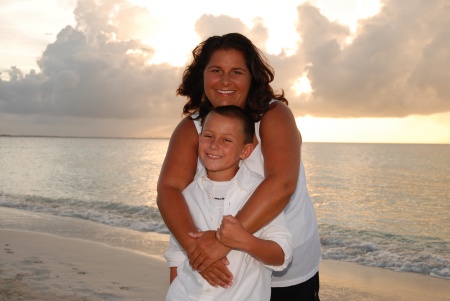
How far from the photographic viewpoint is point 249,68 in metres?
2.94

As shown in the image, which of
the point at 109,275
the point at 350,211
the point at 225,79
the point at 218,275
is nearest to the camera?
the point at 218,275

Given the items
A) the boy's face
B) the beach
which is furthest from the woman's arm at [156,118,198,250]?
the beach

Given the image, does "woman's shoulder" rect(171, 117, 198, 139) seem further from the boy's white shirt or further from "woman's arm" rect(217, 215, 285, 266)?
"woman's arm" rect(217, 215, 285, 266)

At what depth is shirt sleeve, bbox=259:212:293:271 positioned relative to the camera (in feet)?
8.33

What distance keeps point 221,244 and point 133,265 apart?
696 centimetres

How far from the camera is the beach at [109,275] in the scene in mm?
7043

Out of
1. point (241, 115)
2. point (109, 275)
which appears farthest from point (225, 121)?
point (109, 275)

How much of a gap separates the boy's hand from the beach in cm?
483

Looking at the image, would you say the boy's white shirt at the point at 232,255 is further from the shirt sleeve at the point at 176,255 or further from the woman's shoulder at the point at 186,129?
the woman's shoulder at the point at 186,129

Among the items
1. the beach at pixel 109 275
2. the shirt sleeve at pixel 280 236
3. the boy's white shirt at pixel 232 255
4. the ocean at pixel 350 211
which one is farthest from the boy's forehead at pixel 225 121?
the ocean at pixel 350 211

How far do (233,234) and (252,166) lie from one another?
0.53 m

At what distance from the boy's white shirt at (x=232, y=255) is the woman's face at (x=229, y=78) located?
0.42m

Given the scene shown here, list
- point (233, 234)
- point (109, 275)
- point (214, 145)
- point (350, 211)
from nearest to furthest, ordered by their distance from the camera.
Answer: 1. point (233, 234)
2. point (214, 145)
3. point (109, 275)
4. point (350, 211)

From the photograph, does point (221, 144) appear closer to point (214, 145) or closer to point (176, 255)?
point (214, 145)
